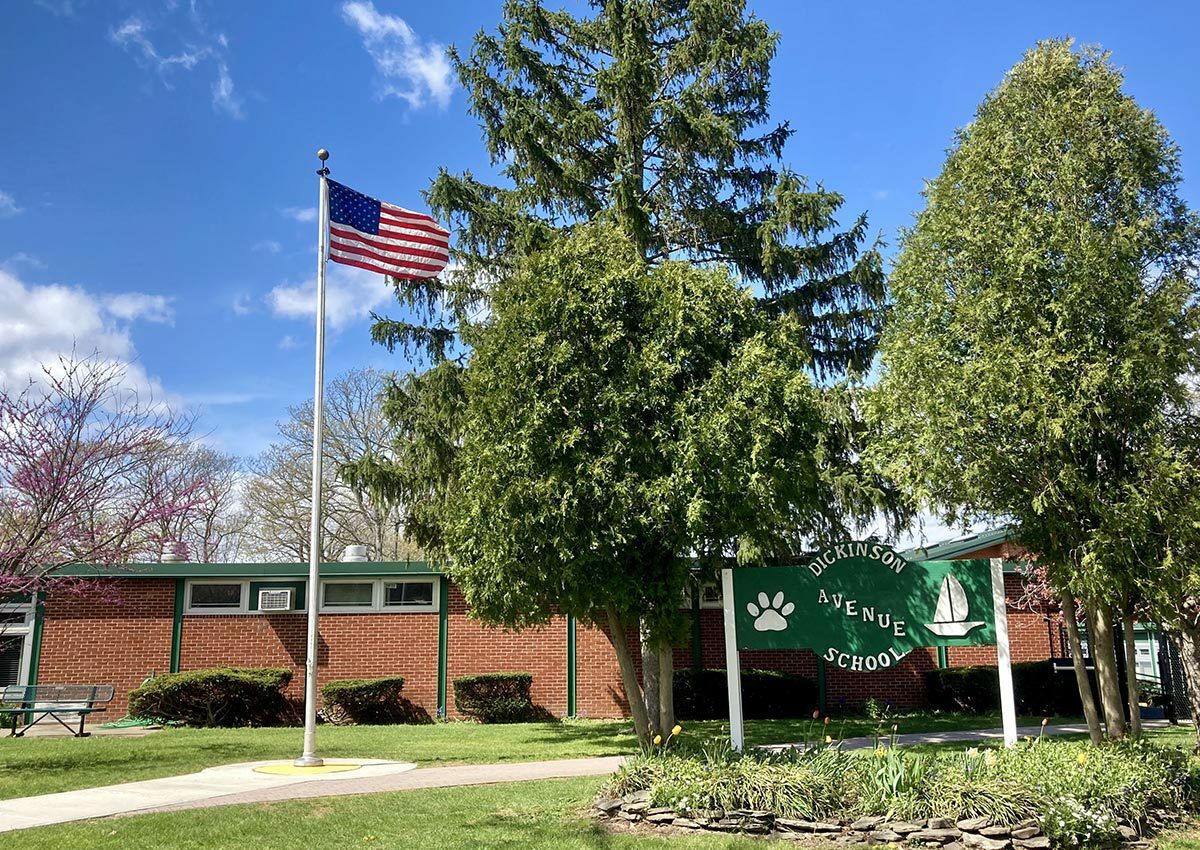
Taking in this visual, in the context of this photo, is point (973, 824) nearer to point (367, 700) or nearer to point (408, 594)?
point (367, 700)

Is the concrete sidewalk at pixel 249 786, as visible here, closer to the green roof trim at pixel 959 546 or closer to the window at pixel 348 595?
the window at pixel 348 595

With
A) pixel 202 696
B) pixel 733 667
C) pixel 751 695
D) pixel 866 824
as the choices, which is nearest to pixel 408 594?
pixel 202 696

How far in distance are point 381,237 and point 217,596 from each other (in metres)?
9.58

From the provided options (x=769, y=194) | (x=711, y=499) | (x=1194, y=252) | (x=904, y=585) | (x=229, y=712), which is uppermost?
(x=769, y=194)

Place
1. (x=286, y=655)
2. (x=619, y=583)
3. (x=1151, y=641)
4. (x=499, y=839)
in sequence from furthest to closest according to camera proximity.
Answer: (x=1151, y=641) < (x=286, y=655) < (x=619, y=583) < (x=499, y=839)

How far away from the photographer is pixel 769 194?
16.9 m

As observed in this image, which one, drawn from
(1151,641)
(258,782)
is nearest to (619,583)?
(258,782)

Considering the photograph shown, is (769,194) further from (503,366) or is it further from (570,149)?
(503,366)

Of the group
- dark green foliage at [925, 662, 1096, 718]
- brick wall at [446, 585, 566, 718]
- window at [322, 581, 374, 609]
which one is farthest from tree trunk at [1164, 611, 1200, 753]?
window at [322, 581, 374, 609]

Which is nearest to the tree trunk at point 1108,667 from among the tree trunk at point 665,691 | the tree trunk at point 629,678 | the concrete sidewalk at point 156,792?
the tree trunk at point 665,691

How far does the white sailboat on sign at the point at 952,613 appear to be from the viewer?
8.86m

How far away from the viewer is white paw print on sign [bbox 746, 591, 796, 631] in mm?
9273

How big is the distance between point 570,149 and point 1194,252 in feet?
34.9

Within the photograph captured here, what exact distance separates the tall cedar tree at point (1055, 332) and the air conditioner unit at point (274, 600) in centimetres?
1328
